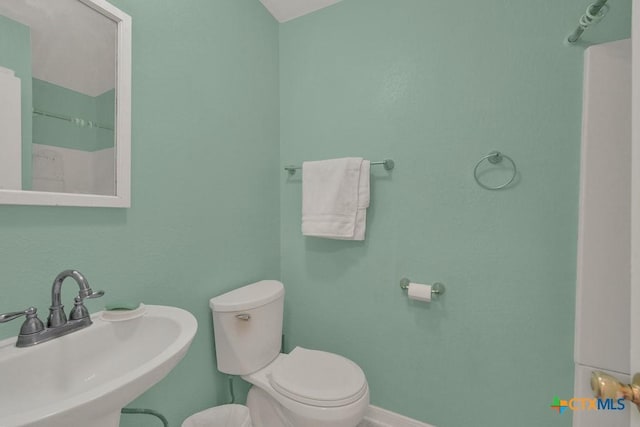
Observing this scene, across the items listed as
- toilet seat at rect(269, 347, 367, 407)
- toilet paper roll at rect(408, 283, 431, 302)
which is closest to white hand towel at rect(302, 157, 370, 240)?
toilet paper roll at rect(408, 283, 431, 302)

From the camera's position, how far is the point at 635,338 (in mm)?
402

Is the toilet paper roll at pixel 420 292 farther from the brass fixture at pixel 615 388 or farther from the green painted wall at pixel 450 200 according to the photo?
the brass fixture at pixel 615 388

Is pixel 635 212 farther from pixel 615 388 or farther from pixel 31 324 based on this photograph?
pixel 31 324

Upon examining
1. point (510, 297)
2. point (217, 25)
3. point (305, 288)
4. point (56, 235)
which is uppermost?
point (217, 25)

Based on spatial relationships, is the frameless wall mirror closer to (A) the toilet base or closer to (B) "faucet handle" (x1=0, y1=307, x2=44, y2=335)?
(B) "faucet handle" (x1=0, y1=307, x2=44, y2=335)

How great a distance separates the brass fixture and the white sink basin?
85cm

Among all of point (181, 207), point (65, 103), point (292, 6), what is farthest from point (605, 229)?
point (292, 6)

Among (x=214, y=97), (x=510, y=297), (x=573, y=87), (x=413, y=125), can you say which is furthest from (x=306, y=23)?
(x=510, y=297)

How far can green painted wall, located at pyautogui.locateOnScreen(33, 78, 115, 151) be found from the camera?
29.8 inches

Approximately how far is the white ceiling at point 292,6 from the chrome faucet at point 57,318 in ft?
5.62

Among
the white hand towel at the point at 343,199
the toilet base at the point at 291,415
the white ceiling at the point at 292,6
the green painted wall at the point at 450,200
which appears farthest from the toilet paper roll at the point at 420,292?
the white ceiling at the point at 292,6

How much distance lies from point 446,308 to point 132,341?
1.32 meters

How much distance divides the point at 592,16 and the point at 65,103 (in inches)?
68.5

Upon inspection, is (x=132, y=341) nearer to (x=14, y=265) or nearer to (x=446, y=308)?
(x=14, y=265)
